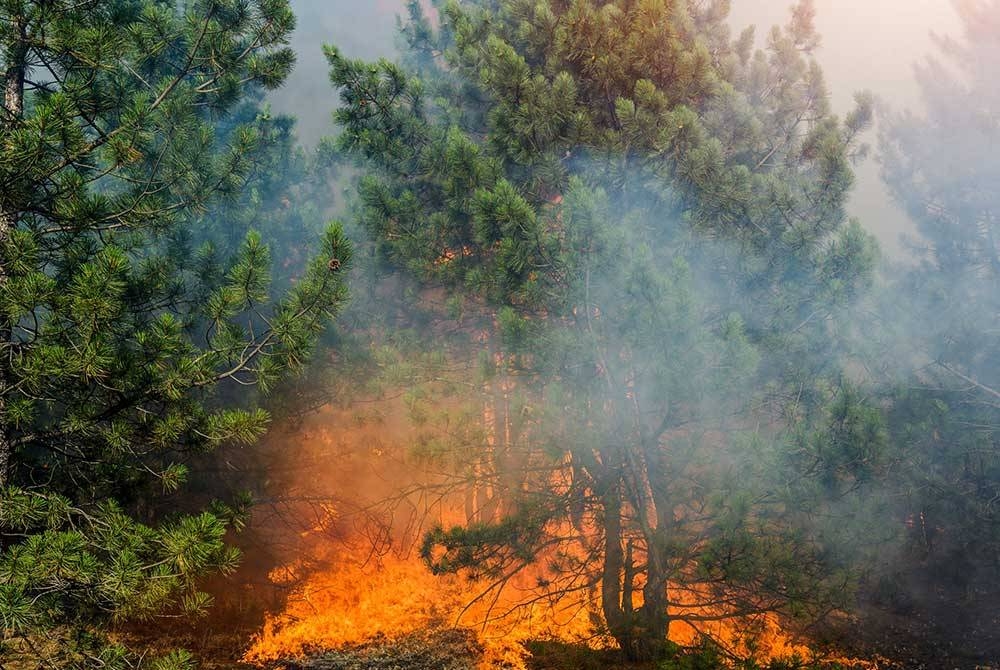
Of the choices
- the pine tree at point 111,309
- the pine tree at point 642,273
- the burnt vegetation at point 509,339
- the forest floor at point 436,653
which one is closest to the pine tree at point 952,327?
the burnt vegetation at point 509,339

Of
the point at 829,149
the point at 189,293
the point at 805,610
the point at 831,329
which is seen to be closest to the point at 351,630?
the point at 189,293

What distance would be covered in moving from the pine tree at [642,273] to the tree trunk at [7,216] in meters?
2.58

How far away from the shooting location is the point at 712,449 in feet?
20.5

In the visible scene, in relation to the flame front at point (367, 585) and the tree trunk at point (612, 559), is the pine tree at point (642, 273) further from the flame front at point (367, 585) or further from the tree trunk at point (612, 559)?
the flame front at point (367, 585)

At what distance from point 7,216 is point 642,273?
477 centimetres

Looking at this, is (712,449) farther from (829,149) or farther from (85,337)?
(85,337)

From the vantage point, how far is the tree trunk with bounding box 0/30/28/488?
4207mm

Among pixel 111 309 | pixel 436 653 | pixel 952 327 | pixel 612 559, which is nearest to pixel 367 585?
pixel 436 653

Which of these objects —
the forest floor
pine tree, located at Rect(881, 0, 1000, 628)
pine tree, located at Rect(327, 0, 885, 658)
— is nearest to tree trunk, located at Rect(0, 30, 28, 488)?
pine tree, located at Rect(327, 0, 885, 658)

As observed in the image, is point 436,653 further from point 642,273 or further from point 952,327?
point 952,327

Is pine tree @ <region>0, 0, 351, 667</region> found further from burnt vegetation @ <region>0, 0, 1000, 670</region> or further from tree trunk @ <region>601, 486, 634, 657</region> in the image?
tree trunk @ <region>601, 486, 634, 657</region>

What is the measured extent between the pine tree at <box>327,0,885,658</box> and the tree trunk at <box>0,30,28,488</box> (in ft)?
8.47

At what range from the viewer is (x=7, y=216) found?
4.34 metres

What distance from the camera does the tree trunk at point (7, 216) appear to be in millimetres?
4207
